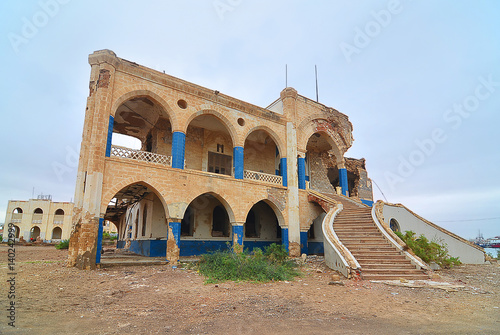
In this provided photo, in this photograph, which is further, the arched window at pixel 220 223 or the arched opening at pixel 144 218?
the arched window at pixel 220 223

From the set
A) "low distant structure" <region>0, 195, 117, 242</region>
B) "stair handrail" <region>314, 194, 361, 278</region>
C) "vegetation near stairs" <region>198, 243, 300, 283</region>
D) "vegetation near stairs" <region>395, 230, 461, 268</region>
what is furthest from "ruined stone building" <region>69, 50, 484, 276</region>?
"low distant structure" <region>0, 195, 117, 242</region>

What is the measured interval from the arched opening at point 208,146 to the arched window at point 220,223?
2292 millimetres

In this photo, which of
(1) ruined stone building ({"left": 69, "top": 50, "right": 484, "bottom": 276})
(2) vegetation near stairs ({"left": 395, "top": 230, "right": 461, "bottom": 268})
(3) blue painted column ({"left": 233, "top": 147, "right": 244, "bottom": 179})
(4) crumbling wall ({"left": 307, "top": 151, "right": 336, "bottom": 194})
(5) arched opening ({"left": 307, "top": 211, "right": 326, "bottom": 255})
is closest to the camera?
(1) ruined stone building ({"left": 69, "top": 50, "right": 484, "bottom": 276})

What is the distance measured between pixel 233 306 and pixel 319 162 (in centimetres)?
1686

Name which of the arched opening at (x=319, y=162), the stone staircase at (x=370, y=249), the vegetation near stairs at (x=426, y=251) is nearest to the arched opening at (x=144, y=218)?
the stone staircase at (x=370, y=249)

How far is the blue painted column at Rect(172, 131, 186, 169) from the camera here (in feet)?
38.9

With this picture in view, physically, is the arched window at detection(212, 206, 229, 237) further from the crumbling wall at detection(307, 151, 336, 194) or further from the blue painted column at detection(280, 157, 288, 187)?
the crumbling wall at detection(307, 151, 336, 194)

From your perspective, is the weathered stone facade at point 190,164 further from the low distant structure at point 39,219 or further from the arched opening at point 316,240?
the low distant structure at point 39,219

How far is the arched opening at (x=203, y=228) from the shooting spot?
14891mm

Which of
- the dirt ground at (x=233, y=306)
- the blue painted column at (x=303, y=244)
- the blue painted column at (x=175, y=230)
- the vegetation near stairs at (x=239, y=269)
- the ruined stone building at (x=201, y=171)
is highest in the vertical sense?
the ruined stone building at (x=201, y=171)

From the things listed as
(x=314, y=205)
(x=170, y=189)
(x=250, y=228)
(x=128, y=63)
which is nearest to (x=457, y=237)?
(x=314, y=205)

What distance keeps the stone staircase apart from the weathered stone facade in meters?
3.28

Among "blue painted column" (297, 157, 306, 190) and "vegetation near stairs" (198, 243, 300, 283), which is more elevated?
"blue painted column" (297, 157, 306, 190)

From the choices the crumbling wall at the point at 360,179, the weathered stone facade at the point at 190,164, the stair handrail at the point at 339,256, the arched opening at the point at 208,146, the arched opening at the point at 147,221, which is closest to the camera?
the stair handrail at the point at 339,256
